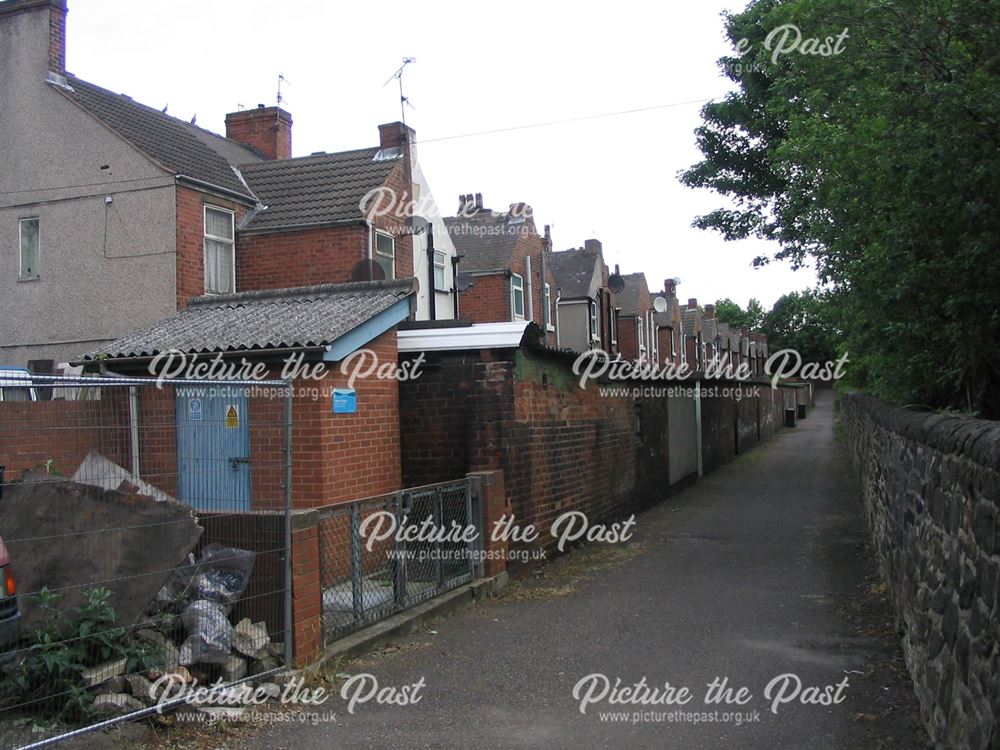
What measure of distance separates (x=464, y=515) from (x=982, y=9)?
6652 mm

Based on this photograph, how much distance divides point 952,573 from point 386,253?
43.2ft

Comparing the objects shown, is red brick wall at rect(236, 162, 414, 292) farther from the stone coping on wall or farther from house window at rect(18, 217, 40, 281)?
the stone coping on wall

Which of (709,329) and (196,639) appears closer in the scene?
(196,639)

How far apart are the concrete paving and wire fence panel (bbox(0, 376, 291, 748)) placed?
2.62 feet

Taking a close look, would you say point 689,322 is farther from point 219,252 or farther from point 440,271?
point 219,252

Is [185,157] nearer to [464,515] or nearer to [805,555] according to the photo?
[464,515]

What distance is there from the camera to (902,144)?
7.73 m

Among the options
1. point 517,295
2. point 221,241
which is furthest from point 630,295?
point 221,241

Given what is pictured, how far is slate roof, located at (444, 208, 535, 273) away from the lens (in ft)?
83.4

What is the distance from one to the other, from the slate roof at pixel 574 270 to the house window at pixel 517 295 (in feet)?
18.1

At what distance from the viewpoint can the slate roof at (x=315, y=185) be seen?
1543cm

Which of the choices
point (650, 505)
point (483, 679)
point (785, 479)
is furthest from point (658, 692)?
point (785, 479)

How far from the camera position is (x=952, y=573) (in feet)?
14.0

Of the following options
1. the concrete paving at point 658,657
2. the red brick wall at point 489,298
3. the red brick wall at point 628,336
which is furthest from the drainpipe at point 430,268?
the red brick wall at point 628,336
